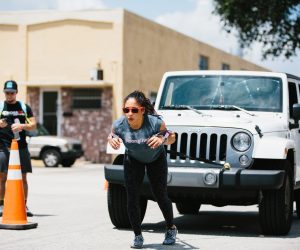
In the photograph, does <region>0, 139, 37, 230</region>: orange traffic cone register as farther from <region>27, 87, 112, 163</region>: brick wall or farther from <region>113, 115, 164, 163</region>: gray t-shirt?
<region>27, 87, 112, 163</region>: brick wall

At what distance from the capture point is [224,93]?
1105cm

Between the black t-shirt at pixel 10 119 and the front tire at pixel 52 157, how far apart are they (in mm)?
17423

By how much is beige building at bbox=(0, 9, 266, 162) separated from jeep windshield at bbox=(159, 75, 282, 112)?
23.1 metres

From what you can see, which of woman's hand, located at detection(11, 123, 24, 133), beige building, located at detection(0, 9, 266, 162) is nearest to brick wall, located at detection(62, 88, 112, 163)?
beige building, located at detection(0, 9, 266, 162)

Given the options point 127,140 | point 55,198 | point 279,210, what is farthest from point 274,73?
point 55,198

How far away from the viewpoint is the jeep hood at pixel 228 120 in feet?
31.6

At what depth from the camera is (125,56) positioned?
3497 cm

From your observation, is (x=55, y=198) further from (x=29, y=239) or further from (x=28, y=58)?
(x=28, y=58)

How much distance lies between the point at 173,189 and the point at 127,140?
1386mm

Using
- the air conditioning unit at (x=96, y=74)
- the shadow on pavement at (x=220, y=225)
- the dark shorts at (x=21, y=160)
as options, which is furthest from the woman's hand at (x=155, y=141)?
the air conditioning unit at (x=96, y=74)

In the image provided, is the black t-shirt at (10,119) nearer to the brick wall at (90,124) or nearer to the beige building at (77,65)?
the beige building at (77,65)

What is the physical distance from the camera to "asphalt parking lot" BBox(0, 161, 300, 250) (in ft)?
28.6

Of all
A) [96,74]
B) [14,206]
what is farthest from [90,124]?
[14,206]

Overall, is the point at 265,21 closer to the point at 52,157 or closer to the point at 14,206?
the point at 52,157
